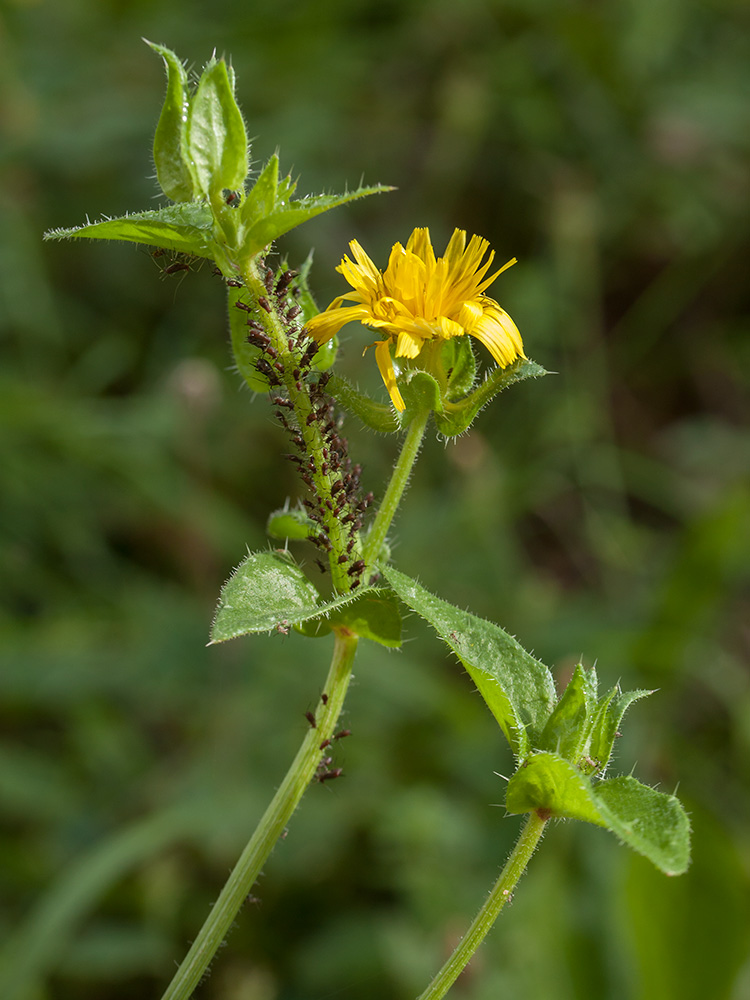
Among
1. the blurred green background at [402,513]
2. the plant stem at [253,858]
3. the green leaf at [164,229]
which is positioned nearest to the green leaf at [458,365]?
the green leaf at [164,229]

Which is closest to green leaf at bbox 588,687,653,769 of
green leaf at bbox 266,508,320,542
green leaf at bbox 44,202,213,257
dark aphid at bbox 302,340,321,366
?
green leaf at bbox 266,508,320,542

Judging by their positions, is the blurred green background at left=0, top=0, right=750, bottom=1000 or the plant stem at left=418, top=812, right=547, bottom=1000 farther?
the blurred green background at left=0, top=0, right=750, bottom=1000

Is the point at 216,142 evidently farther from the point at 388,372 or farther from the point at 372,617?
the point at 372,617

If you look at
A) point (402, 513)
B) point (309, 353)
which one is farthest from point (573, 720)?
point (402, 513)

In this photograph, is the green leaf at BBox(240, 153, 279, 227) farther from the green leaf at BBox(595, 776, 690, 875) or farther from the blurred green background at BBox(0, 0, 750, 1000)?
the blurred green background at BBox(0, 0, 750, 1000)

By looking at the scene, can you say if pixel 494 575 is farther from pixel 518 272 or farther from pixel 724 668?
pixel 518 272

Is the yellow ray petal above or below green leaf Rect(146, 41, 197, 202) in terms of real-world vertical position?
below

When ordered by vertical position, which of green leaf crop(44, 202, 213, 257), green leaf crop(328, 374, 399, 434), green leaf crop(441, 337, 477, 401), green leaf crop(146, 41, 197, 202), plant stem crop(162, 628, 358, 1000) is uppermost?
green leaf crop(441, 337, 477, 401)
